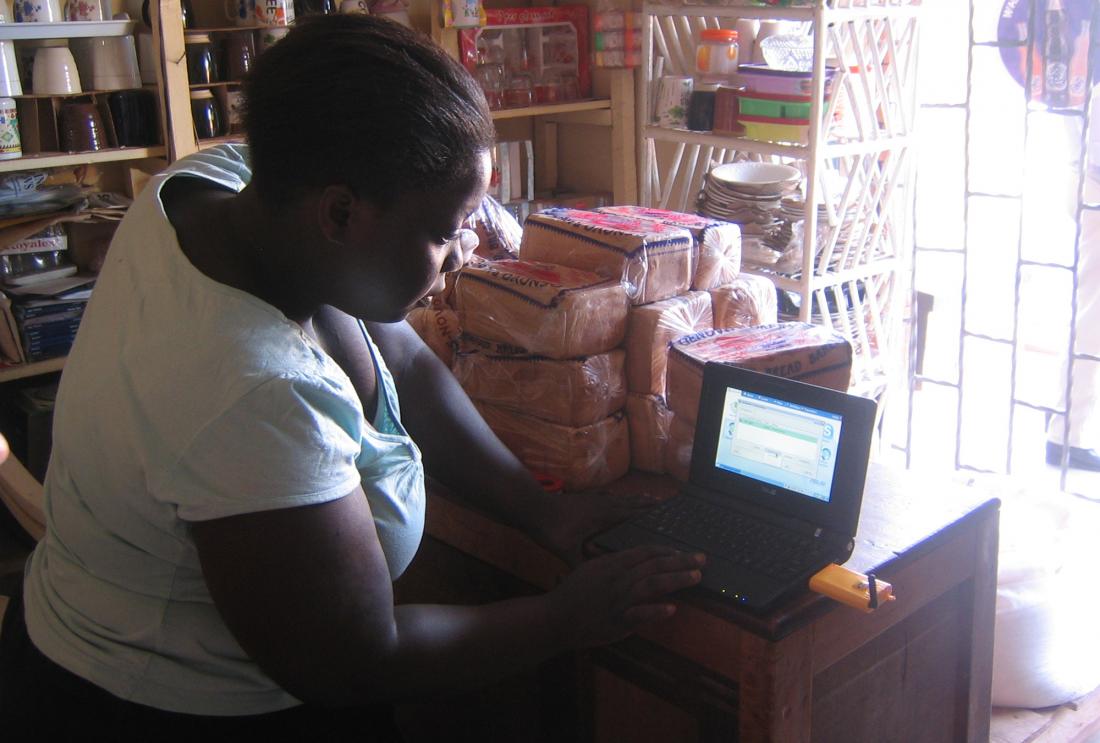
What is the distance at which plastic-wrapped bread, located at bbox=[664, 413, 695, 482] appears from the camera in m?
1.40

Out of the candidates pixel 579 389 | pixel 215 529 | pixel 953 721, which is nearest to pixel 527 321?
pixel 579 389

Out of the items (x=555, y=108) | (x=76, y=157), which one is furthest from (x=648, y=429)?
(x=555, y=108)

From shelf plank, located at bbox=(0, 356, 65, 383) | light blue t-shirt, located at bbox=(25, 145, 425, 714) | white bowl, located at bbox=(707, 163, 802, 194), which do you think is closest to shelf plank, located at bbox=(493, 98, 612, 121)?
white bowl, located at bbox=(707, 163, 802, 194)

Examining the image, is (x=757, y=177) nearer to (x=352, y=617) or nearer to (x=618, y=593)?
(x=618, y=593)

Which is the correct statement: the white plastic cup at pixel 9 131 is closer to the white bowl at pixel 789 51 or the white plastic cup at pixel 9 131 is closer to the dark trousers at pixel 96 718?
the dark trousers at pixel 96 718

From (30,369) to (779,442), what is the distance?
2003mm

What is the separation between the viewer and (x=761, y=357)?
135cm

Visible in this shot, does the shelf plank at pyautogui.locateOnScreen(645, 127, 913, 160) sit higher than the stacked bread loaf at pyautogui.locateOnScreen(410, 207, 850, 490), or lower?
higher

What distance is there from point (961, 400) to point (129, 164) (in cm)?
215

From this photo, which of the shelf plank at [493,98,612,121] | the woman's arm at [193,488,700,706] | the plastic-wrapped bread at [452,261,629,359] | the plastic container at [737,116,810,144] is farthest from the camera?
the shelf plank at [493,98,612,121]

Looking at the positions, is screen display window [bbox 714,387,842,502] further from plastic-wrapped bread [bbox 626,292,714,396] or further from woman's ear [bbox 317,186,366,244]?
woman's ear [bbox 317,186,366,244]

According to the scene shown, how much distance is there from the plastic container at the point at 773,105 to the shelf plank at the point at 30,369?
5.67ft

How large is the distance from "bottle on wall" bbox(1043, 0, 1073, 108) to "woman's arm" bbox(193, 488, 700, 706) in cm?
183

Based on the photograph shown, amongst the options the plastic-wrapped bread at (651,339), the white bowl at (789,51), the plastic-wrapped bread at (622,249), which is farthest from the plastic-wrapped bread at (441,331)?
the white bowl at (789,51)
